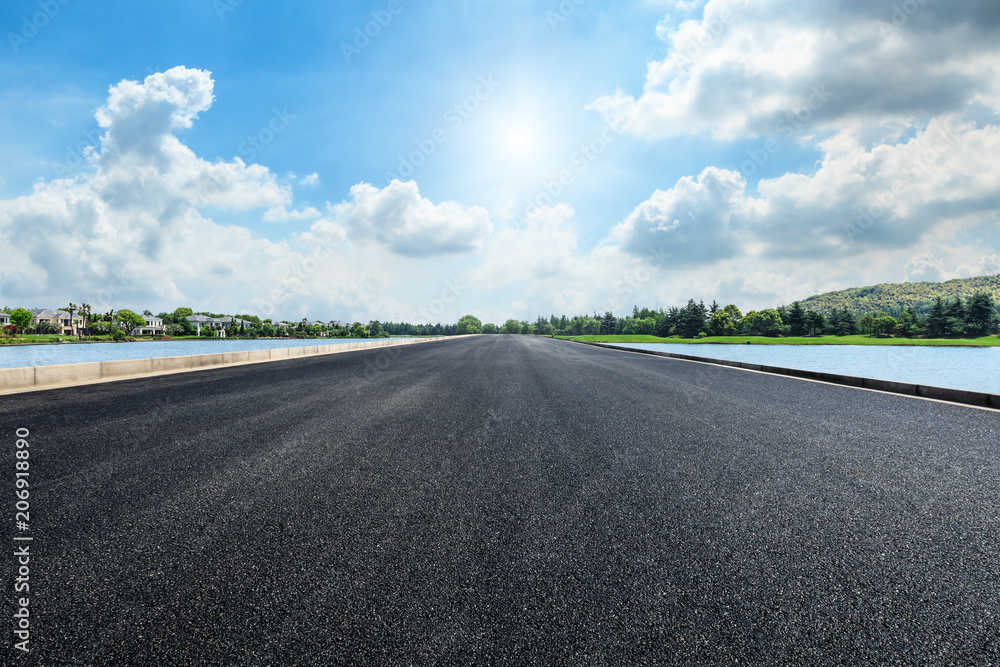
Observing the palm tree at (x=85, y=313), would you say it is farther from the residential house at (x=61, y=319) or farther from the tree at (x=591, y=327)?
the tree at (x=591, y=327)

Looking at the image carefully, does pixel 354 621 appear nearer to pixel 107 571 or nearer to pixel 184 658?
pixel 184 658

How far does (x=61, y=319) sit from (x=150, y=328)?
817 inches

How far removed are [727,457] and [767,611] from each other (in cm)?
307

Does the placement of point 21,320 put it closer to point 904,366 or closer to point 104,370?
point 104,370

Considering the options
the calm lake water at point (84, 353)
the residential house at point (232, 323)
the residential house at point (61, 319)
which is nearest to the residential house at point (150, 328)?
the residential house at point (61, 319)

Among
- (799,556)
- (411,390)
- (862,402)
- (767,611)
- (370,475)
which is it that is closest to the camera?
(767,611)

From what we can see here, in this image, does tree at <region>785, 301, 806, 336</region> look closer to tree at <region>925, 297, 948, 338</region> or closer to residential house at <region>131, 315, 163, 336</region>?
tree at <region>925, 297, 948, 338</region>

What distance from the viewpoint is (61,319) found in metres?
116

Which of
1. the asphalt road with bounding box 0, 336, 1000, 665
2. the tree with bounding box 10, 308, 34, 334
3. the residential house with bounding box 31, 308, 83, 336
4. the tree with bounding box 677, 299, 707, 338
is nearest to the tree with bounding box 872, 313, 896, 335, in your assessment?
the tree with bounding box 677, 299, 707, 338

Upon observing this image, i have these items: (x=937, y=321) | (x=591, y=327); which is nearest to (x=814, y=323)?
(x=937, y=321)

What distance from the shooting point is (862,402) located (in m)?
9.04

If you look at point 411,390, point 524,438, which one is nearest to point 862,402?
point 524,438

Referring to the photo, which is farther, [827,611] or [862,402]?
[862,402]

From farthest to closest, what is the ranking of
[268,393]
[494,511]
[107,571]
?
[268,393] < [494,511] < [107,571]
